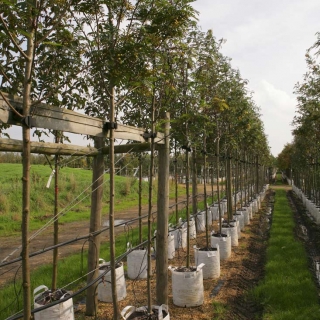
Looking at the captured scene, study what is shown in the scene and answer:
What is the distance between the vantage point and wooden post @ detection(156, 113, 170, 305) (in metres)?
4.61

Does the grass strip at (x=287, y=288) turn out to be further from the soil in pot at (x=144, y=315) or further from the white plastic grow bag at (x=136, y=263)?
the white plastic grow bag at (x=136, y=263)

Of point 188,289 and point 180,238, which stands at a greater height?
point 180,238

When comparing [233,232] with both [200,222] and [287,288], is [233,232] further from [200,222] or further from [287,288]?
[287,288]

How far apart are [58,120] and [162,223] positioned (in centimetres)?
232

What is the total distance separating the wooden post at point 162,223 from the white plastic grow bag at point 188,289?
A: 1.89 ft

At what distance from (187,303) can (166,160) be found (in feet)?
7.25

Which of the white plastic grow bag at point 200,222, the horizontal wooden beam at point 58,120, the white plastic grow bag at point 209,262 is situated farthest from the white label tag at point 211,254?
the white plastic grow bag at point 200,222

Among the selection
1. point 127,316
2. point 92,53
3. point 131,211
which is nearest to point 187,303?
point 127,316

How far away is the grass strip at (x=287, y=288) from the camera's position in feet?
16.0

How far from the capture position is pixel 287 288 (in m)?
5.75

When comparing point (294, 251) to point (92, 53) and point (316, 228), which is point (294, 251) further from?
point (92, 53)

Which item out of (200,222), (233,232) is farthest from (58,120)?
(200,222)

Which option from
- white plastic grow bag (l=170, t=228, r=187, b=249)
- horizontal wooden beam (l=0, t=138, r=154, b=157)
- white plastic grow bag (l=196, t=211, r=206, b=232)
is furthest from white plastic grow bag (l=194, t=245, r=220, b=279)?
white plastic grow bag (l=196, t=211, r=206, b=232)

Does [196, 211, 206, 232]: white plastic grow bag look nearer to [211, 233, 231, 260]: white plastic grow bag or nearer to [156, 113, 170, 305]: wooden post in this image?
[211, 233, 231, 260]: white plastic grow bag
